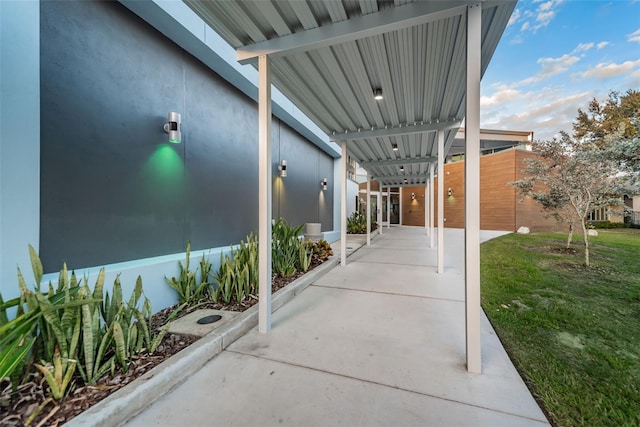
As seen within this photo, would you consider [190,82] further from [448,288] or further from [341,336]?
[448,288]

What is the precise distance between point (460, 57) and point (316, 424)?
3813 millimetres

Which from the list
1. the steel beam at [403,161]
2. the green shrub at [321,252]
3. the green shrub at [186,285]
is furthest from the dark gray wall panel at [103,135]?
the steel beam at [403,161]

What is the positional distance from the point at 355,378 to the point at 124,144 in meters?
3.53

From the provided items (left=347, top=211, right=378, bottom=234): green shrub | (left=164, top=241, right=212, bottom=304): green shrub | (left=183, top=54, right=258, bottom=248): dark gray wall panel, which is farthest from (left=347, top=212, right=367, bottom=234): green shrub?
(left=164, top=241, right=212, bottom=304): green shrub

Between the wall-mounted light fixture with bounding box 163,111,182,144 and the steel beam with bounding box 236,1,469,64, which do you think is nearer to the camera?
the steel beam with bounding box 236,1,469,64

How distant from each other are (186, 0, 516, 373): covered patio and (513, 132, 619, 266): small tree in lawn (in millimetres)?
4122

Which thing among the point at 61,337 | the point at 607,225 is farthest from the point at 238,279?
the point at 607,225

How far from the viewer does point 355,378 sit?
77.7 inches

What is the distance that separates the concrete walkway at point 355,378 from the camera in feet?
5.25

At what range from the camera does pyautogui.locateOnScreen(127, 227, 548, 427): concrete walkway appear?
1.60 meters

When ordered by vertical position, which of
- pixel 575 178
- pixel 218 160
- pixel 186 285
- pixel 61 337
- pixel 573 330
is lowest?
pixel 573 330

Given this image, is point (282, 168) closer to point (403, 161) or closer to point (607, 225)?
point (403, 161)

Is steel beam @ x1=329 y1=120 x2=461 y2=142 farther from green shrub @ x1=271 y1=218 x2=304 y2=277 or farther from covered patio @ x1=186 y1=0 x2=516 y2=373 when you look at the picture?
green shrub @ x1=271 y1=218 x2=304 y2=277

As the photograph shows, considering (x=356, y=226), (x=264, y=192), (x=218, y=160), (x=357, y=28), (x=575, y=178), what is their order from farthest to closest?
(x=356, y=226), (x=575, y=178), (x=218, y=160), (x=264, y=192), (x=357, y=28)
